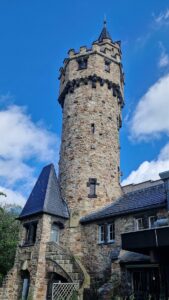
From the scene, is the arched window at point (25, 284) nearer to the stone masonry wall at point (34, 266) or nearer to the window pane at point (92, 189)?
the stone masonry wall at point (34, 266)

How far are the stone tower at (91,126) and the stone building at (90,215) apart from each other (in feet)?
0.22

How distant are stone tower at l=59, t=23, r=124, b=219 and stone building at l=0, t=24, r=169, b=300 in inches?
2.7

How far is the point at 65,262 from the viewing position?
1538 centimetres

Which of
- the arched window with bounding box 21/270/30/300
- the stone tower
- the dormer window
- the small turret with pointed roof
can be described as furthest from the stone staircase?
the small turret with pointed roof

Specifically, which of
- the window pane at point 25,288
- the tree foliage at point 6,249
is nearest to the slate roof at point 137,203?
the window pane at point 25,288

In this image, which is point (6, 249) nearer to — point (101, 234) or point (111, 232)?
point (101, 234)

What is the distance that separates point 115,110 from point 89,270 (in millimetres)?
12171

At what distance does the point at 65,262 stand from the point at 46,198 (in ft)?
13.1

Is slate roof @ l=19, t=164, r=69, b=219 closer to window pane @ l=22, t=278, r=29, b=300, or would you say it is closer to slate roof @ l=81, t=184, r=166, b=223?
slate roof @ l=81, t=184, r=166, b=223

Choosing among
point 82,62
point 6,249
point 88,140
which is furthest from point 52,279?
point 82,62

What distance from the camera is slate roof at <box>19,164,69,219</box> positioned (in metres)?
17.2

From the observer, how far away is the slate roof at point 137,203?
14.5 meters

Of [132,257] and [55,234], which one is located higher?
[55,234]

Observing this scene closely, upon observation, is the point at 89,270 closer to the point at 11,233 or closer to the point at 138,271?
the point at 138,271
